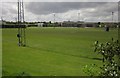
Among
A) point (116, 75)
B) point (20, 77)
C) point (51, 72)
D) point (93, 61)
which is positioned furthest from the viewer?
point (93, 61)

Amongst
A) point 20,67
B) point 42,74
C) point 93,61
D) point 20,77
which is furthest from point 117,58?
point 93,61

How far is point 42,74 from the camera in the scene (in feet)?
44.7

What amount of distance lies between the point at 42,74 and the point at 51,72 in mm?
816

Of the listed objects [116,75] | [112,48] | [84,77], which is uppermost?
[112,48]

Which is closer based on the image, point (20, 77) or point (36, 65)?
point (20, 77)

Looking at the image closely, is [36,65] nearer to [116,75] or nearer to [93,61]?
[93,61]

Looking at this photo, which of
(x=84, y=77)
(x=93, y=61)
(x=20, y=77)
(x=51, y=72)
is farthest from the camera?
(x=93, y=61)

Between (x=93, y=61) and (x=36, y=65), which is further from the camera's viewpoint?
(x=93, y=61)

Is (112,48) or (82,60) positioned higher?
(112,48)

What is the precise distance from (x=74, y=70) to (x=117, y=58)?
865cm

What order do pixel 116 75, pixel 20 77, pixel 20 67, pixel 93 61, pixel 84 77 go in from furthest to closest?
1. pixel 93 61
2. pixel 20 67
3. pixel 84 77
4. pixel 20 77
5. pixel 116 75

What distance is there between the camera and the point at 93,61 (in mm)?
18359

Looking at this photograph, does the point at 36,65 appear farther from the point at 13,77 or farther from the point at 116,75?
the point at 116,75

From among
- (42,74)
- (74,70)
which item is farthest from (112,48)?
(74,70)
